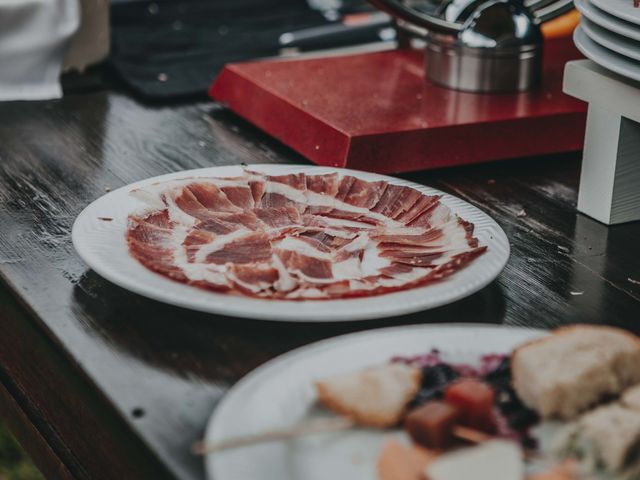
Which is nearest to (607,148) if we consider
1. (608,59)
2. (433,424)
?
(608,59)

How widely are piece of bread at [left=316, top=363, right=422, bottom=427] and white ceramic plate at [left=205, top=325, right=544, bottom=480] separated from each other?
12mm

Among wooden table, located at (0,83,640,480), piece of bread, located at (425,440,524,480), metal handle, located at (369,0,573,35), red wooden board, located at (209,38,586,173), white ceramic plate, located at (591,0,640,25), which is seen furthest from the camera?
metal handle, located at (369,0,573,35)

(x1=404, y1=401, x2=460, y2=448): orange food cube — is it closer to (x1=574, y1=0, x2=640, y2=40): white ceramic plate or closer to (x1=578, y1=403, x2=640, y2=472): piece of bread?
(x1=578, y1=403, x2=640, y2=472): piece of bread

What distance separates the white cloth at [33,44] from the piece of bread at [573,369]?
1.18 metres

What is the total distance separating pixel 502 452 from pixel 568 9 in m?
1.05

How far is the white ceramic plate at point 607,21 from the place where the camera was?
3.46ft

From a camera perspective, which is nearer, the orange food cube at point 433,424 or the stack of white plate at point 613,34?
the orange food cube at point 433,424

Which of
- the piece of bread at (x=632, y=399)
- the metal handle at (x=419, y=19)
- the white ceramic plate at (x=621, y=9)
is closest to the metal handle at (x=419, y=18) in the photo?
the metal handle at (x=419, y=19)

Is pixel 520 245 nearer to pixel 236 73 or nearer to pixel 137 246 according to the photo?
pixel 137 246

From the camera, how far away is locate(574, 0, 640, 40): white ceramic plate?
105 cm

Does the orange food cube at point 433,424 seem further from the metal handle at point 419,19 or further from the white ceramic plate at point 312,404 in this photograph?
the metal handle at point 419,19

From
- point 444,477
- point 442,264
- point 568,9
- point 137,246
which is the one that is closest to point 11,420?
point 137,246

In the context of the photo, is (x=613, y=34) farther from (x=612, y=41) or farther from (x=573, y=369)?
(x=573, y=369)

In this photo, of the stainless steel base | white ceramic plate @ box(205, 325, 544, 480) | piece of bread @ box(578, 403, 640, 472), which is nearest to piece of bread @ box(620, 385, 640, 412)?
piece of bread @ box(578, 403, 640, 472)
